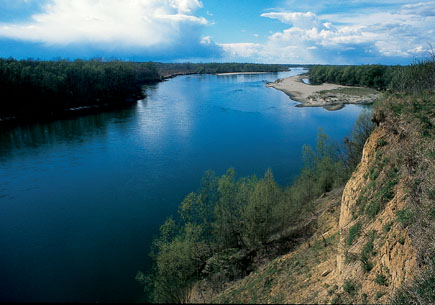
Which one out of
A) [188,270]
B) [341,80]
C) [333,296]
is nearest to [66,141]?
[188,270]

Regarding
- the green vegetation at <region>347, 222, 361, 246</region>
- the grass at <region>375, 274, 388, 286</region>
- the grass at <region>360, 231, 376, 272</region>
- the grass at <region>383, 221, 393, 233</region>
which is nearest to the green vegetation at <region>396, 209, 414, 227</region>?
the grass at <region>383, 221, 393, 233</region>

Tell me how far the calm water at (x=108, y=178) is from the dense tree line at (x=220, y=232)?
1995 millimetres

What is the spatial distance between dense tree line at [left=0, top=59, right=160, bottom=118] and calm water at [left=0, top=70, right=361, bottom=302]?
9.66m

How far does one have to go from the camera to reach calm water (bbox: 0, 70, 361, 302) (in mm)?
15641

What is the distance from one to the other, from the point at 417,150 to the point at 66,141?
37.2m

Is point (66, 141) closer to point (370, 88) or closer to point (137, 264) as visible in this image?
point (137, 264)

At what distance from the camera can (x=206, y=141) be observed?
3578 cm

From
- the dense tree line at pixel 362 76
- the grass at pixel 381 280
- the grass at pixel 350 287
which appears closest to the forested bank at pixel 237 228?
the grass at pixel 350 287

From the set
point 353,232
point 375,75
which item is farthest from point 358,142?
point 375,75

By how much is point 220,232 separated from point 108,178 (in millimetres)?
13539

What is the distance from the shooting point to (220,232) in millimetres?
17000

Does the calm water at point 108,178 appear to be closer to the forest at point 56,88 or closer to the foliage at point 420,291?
the forest at point 56,88

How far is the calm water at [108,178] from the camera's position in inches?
616

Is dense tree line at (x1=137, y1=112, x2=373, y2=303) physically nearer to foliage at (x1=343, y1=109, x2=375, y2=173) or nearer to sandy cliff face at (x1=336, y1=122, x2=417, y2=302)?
foliage at (x1=343, y1=109, x2=375, y2=173)
